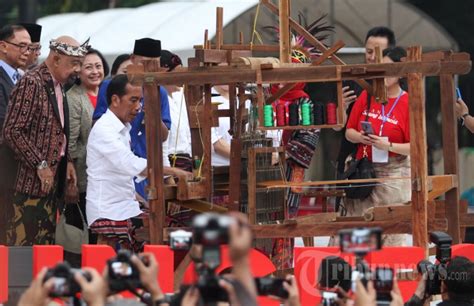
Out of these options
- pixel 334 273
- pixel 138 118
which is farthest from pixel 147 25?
pixel 334 273

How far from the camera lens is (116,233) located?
11922 mm

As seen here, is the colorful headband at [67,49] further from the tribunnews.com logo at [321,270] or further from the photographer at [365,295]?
the photographer at [365,295]

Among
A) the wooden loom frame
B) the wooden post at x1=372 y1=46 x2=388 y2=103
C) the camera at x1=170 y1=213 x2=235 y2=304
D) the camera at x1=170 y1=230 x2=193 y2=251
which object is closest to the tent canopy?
the wooden loom frame

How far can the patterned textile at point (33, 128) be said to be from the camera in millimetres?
11992

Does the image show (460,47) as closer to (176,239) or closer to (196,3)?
(196,3)

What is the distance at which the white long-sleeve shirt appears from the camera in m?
11.8

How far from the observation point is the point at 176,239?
25.6ft

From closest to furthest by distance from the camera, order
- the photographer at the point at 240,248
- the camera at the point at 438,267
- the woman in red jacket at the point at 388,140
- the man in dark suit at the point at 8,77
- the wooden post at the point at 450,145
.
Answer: the photographer at the point at 240,248 → the camera at the point at 438,267 → the wooden post at the point at 450,145 → the man in dark suit at the point at 8,77 → the woman in red jacket at the point at 388,140

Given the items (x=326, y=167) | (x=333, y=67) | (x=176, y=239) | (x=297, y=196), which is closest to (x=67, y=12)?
(x=326, y=167)

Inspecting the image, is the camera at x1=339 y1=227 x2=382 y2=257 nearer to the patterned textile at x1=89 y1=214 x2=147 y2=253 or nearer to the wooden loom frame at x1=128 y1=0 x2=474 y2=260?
the wooden loom frame at x1=128 y1=0 x2=474 y2=260

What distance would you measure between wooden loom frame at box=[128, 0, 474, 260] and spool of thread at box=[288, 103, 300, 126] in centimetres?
20

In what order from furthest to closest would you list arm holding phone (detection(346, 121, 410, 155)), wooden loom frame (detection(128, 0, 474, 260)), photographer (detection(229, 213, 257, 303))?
1. arm holding phone (detection(346, 121, 410, 155))
2. wooden loom frame (detection(128, 0, 474, 260))
3. photographer (detection(229, 213, 257, 303))

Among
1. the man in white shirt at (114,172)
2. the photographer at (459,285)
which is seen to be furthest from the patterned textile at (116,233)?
the photographer at (459,285)

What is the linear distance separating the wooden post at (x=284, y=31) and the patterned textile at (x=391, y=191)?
151 cm
